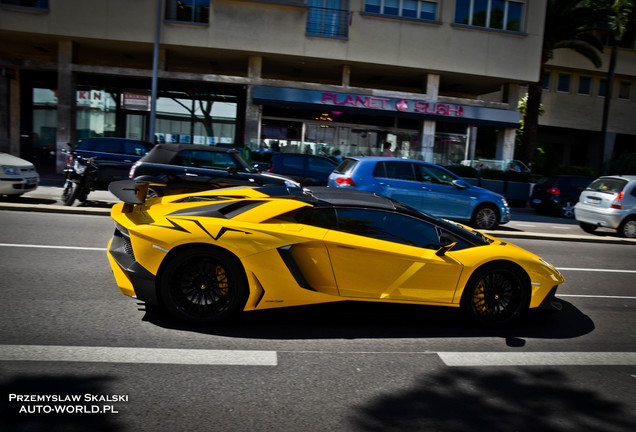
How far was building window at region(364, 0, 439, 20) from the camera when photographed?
923 inches

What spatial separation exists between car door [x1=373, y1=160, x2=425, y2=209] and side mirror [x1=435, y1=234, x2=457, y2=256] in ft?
23.6

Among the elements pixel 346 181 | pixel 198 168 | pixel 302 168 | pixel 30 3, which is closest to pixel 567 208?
pixel 302 168

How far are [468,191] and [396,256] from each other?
335 inches

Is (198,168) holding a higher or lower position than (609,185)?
lower

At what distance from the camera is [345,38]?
23016 mm

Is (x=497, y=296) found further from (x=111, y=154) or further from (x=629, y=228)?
(x=111, y=154)

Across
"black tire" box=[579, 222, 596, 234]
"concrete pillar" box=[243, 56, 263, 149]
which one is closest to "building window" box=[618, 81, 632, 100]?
"concrete pillar" box=[243, 56, 263, 149]

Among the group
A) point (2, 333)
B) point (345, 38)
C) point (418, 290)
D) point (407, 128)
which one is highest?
point (345, 38)

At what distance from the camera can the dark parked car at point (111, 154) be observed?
14.6 meters

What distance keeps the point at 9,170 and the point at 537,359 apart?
1191 centimetres

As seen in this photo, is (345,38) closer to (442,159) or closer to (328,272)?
(442,159)

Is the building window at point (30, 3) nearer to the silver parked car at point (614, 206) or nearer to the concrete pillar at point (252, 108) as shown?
the concrete pillar at point (252, 108)

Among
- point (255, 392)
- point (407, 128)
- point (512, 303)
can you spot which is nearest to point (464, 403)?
point (255, 392)

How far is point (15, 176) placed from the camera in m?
12.2
